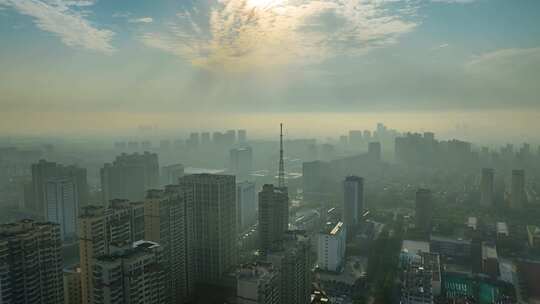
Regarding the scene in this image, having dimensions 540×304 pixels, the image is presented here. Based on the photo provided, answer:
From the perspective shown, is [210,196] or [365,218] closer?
[210,196]

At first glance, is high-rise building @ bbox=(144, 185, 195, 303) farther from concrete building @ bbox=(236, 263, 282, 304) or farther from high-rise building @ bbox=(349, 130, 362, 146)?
high-rise building @ bbox=(349, 130, 362, 146)

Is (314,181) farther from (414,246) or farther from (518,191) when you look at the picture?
(518,191)

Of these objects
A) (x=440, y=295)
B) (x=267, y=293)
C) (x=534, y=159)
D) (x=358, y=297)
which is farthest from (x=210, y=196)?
(x=534, y=159)

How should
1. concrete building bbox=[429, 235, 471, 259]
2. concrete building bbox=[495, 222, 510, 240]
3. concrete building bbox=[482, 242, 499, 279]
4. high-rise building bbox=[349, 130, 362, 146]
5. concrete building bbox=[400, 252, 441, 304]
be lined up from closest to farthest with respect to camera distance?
concrete building bbox=[400, 252, 441, 304] → concrete building bbox=[482, 242, 499, 279] → concrete building bbox=[429, 235, 471, 259] → concrete building bbox=[495, 222, 510, 240] → high-rise building bbox=[349, 130, 362, 146]

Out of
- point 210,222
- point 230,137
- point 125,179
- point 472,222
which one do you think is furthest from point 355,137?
point 210,222

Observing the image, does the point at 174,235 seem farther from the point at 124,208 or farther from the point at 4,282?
the point at 4,282

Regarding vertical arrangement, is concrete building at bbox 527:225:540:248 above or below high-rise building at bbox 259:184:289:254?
below

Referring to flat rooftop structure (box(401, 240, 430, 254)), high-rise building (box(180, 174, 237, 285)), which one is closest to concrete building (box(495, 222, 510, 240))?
flat rooftop structure (box(401, 240, 430, 254))
